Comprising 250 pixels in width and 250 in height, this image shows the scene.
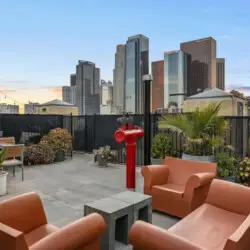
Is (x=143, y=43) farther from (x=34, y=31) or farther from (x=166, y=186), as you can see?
(x=166, y=186)

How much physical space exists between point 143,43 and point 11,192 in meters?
5.20

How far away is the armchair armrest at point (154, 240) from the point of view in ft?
4.41

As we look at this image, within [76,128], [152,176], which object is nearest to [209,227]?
[152,176]

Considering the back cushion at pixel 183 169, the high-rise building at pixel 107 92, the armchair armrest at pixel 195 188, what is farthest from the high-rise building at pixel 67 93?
the armchair armrest at pixel 195 188

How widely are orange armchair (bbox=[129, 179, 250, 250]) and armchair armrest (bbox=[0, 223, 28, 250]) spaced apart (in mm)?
641

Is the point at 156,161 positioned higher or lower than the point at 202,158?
lower

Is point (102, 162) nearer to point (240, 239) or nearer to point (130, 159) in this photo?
point (130, 159)

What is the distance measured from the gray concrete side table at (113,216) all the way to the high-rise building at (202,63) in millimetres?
8001

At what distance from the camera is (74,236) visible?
1.46 meters

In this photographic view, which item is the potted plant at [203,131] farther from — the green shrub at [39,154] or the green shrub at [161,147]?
the green shrub at [39,154]

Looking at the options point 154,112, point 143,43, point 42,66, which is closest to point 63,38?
point 42,66

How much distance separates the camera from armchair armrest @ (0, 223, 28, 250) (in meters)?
1.22

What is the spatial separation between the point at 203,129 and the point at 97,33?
6.40 metres

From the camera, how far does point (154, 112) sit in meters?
6.52
